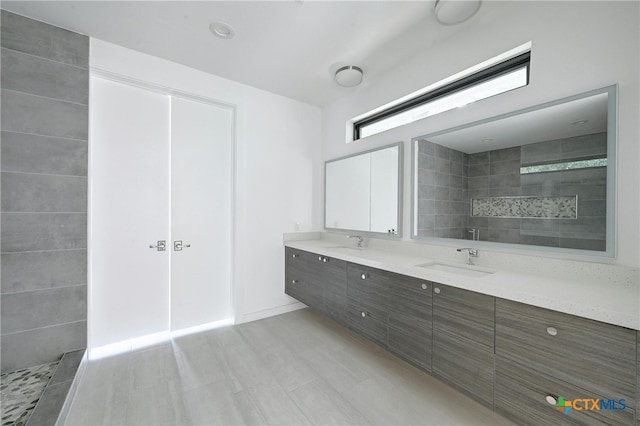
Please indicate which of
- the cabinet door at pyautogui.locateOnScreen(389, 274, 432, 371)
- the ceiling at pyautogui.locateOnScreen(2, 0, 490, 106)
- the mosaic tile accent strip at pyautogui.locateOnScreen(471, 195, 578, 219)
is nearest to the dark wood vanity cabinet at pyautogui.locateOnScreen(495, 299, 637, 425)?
the cabinet door at pyautogui.locateOnScreen(389, 274, 432, 371)

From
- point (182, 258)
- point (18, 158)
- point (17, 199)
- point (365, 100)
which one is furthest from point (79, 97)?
point (365, 100)

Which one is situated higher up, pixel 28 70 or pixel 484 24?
pixel 484 24

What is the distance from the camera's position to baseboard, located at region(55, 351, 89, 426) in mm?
1512

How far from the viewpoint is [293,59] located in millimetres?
2438

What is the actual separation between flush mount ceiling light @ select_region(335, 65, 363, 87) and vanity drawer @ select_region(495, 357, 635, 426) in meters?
2.51

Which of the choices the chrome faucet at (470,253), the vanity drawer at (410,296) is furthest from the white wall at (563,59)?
the vanity drawer at (410,296)

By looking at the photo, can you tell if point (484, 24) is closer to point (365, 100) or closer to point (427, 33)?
point (427, 33)

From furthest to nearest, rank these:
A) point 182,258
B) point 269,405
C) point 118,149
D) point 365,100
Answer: point 365,100 → point 182,258 → point 118,149 → point 269,405

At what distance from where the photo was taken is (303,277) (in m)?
2.90

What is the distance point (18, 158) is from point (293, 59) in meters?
2.34

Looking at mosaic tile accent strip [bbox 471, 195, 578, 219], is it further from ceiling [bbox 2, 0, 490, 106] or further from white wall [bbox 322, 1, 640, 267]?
ceiling [bbox 2, 0, 490, 106]

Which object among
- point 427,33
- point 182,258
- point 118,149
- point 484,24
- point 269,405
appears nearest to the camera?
point 269,405

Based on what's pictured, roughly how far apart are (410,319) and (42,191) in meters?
2.96

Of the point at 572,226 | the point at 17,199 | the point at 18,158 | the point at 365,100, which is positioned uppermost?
the point at 365,100
